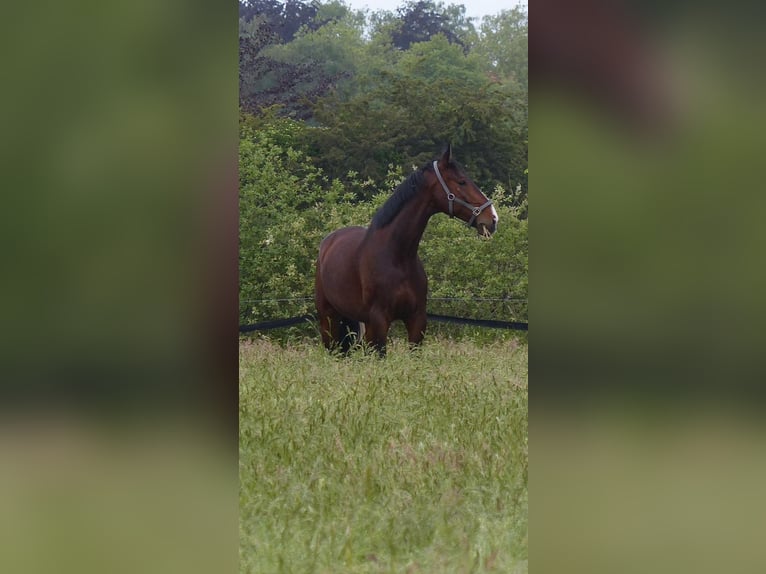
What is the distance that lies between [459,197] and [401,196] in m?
0.52

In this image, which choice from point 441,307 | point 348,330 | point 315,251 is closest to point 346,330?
point 348,330

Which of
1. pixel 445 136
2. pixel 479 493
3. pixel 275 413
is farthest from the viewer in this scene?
pixel 445 136

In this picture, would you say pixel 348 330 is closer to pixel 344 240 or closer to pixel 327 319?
pixel 327 319

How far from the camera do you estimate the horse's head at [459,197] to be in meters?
7.30

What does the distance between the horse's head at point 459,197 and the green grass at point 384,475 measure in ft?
7.65

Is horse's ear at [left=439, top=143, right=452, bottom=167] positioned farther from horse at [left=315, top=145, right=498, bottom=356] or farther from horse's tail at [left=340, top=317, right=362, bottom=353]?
horse's tail at [left=340, top=317, right=362, bottom=353]
